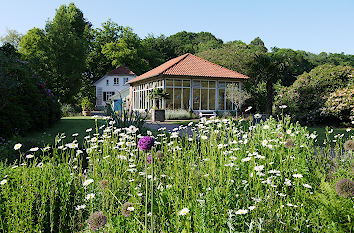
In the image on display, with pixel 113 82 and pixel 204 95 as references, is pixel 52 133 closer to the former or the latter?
pixel 204 95

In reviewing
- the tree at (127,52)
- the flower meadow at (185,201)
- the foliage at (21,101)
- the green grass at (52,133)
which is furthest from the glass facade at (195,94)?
the tree at (127,52)

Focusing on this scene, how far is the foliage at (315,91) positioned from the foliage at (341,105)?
1.65 feet

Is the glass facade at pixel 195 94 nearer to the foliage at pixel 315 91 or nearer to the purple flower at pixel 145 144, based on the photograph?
the foliage at pixel 315 91

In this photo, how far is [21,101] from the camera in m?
10.7

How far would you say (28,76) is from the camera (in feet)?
37.4

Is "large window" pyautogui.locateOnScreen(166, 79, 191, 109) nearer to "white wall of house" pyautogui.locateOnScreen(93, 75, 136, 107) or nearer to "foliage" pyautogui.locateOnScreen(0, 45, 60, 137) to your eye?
"foliage" pyautogui.locateOnScreen(0, 45, 60, 137)

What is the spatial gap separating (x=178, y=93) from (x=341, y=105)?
40.8 ft

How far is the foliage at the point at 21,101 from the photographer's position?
9047 mm

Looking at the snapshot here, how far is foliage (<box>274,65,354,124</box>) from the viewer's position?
15766mm

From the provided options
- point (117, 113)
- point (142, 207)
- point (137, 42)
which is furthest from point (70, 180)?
point (137, 42)

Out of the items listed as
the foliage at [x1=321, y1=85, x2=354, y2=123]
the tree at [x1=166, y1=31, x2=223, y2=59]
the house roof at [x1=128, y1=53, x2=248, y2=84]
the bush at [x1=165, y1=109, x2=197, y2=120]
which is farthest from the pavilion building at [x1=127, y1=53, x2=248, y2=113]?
the tree at [x1=166, y1=31, x2=223, y2=59]

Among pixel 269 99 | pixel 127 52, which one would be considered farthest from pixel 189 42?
pixel 269 99

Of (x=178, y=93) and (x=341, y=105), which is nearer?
(x=341, y=105)

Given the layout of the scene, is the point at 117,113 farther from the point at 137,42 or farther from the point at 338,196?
the point at 137,42
